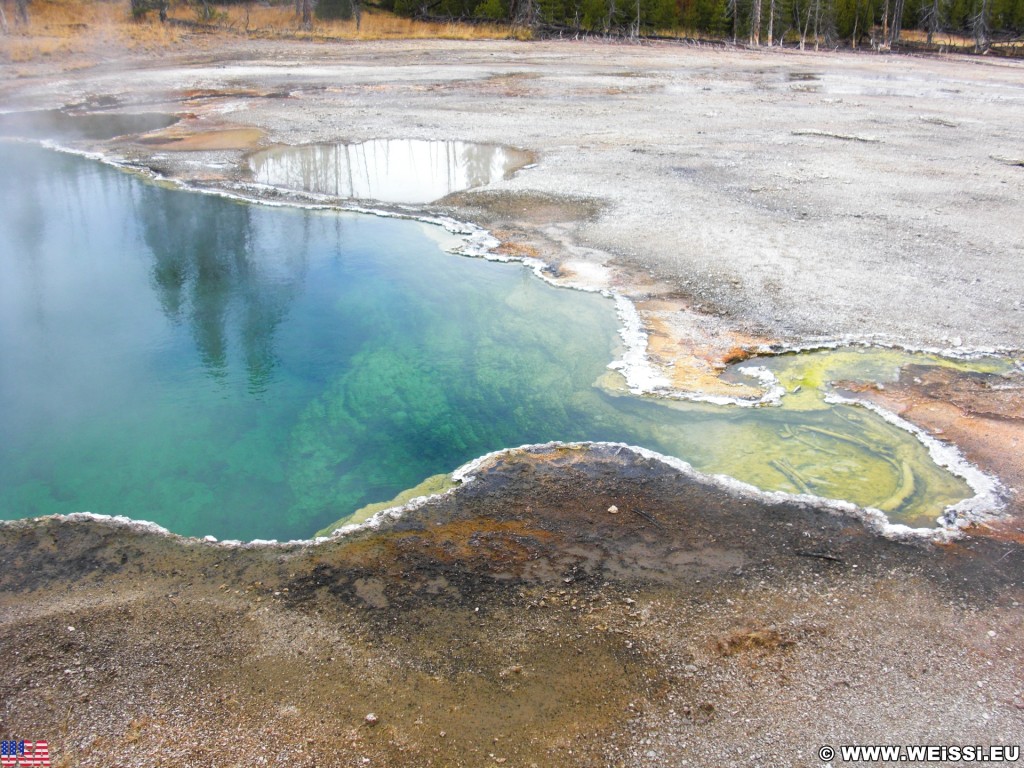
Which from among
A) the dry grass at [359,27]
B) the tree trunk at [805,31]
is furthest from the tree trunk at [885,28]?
the dry grass at [359,27]

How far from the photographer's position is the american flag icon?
298 centimetres

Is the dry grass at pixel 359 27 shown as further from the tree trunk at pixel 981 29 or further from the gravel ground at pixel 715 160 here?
the tree trunk at pixel 981 29

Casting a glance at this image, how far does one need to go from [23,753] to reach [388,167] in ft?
35.4

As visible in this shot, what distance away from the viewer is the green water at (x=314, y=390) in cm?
508

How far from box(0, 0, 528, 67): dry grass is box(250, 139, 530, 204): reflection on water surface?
14028mm

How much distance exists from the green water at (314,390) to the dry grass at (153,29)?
18050 millimetres

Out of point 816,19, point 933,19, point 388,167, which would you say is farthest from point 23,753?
point 933,19

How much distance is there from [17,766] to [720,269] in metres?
7.19

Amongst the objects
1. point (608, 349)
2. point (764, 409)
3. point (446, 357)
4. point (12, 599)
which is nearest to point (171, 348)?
point (446, 357)

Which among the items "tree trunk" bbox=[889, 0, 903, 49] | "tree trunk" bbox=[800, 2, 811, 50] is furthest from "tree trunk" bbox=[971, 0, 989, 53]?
"tree trunk" bbox=[800, 2, 811, 50]

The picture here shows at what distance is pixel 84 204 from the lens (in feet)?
35.3

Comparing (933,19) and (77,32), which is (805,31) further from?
(77,32)

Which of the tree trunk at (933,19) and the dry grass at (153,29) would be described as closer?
the dry grass at (153,29)

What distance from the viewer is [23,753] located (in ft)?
9.91
